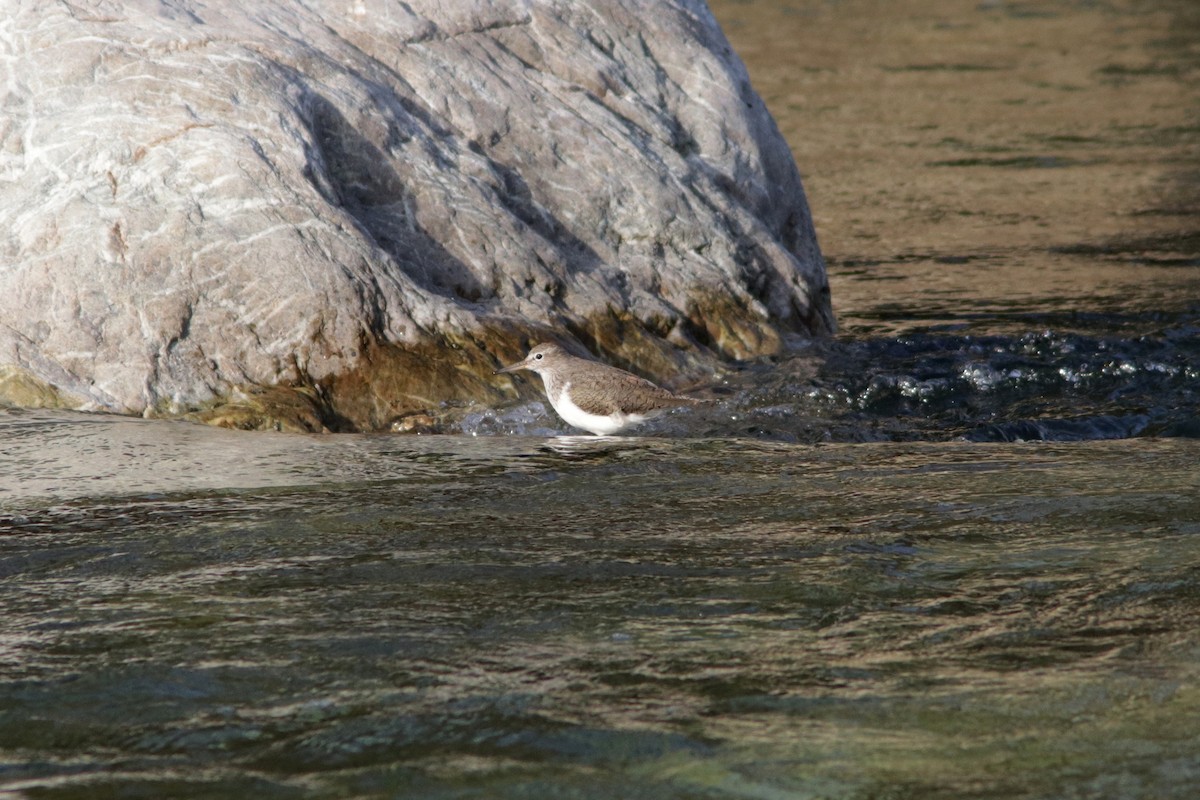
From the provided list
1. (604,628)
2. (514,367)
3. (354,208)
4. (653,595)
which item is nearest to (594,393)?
(514,367)

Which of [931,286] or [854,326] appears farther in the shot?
[931,286]

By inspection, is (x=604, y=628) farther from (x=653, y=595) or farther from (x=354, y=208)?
(x=354, y=208)

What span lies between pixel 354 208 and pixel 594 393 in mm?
1700

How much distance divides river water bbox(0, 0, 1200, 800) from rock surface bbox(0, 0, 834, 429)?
0.41m

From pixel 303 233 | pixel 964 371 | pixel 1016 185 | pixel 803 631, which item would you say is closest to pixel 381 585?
pixel 803 631

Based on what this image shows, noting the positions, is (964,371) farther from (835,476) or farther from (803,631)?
(803,631)

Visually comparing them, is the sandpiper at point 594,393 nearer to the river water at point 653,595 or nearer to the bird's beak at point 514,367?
the bird's beak at point 514,367

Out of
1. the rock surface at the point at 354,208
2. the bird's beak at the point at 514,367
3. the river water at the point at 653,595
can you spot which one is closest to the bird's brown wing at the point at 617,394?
the river water at the point at 653,595

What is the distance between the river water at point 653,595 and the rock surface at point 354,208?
16.1 inches

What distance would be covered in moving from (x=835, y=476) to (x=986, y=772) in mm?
2695

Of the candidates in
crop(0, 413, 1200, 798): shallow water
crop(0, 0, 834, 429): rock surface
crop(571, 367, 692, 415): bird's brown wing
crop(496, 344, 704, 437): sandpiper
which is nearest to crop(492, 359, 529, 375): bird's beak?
A: crop(496, 344, 704, 437): sandpiper

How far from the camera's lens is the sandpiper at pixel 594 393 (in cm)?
714

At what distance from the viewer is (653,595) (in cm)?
463

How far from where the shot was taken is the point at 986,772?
3.48 metres
